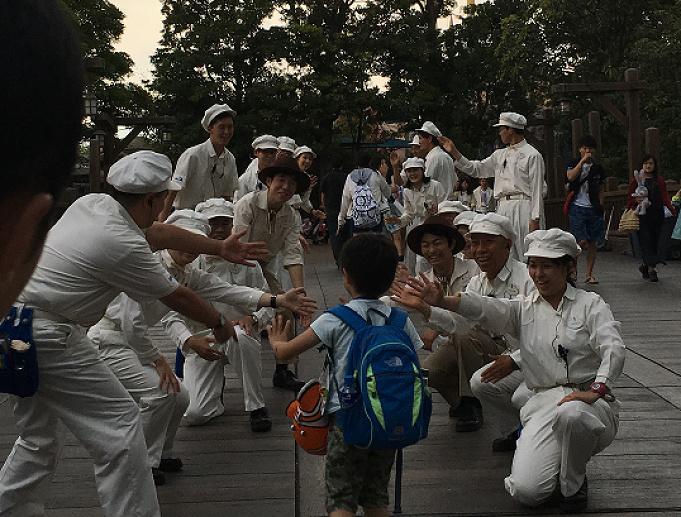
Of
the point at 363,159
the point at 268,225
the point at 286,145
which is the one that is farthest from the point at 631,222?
the point at 268,225

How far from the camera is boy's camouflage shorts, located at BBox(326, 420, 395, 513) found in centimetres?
375

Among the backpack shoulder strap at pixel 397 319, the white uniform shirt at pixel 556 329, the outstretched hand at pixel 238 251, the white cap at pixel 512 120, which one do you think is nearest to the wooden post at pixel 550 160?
the white cap at pixel 512 120

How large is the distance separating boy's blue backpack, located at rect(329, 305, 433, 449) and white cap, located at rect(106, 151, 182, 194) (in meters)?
1.00

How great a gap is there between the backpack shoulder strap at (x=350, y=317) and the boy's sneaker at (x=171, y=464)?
165cm

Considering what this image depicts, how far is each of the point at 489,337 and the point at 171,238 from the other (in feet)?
8.03

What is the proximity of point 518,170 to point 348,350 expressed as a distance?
6.76 meters

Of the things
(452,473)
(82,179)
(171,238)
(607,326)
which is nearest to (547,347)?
(607,326)

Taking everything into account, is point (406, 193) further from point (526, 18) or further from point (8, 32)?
point (526, 18)

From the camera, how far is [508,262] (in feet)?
19.1

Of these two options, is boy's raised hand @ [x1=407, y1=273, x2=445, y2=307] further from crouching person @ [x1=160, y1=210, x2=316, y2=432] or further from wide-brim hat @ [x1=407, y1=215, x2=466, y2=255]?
wide-brim hat @ [x1=407, y1=215, x2=466, y2=255]

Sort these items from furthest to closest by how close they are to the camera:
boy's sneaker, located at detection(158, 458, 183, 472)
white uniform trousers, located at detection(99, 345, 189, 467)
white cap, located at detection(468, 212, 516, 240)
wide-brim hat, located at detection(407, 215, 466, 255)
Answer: wide-brim hat, located at detection(407, 215, 466, 255)
white cap, located at detection(468, 212, 516, 240)
boy's sneaker, located at detection(158, 458, 183, 472)
white uniform trousers, located at detection(99, 345, 189, 467)

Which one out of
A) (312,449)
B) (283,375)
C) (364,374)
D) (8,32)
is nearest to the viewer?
(8,32)

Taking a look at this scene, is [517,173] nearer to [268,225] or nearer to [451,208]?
[451,208]

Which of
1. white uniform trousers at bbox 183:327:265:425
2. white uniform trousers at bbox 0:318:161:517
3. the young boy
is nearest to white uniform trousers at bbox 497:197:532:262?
white uniform trousers at bbox 183:327:265:425
